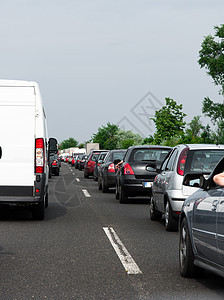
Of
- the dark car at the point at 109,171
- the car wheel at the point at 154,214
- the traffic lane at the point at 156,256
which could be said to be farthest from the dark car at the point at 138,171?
the dark car at the point at 109,171

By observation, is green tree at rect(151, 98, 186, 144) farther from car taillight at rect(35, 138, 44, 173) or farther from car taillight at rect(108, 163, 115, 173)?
car taillight at rect(35, 138, 44, 173)

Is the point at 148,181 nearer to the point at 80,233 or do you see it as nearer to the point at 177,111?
the point at 80,233

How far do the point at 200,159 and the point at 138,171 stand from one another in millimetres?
5836

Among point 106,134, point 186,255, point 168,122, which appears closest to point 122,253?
point 186,255

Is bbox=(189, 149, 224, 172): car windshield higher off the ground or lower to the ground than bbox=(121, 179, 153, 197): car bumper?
higher

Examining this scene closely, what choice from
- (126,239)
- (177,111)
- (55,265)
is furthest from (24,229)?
(177,111)

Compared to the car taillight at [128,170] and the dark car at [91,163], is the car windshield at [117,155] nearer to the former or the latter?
the car taillight at [128,170]

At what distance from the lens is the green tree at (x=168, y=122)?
196ft

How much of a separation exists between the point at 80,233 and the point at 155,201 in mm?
2215

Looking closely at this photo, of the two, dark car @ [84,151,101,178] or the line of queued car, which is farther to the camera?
dark car @ [84,151,101,178]

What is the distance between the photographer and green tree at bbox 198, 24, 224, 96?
199 feet

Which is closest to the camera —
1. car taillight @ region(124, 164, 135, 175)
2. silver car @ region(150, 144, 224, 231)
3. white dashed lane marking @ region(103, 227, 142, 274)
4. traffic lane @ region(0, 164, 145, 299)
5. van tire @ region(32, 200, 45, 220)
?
traffic lane @ region(0, 164, 145, 299)

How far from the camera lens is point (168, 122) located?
195ft

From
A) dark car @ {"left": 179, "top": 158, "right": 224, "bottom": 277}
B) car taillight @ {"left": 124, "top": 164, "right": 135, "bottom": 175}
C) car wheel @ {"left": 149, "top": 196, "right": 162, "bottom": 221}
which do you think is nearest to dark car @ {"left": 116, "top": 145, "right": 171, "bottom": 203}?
car taillight @ {"left": 124, "top": 164, "right": 135, "bottom": 175}
